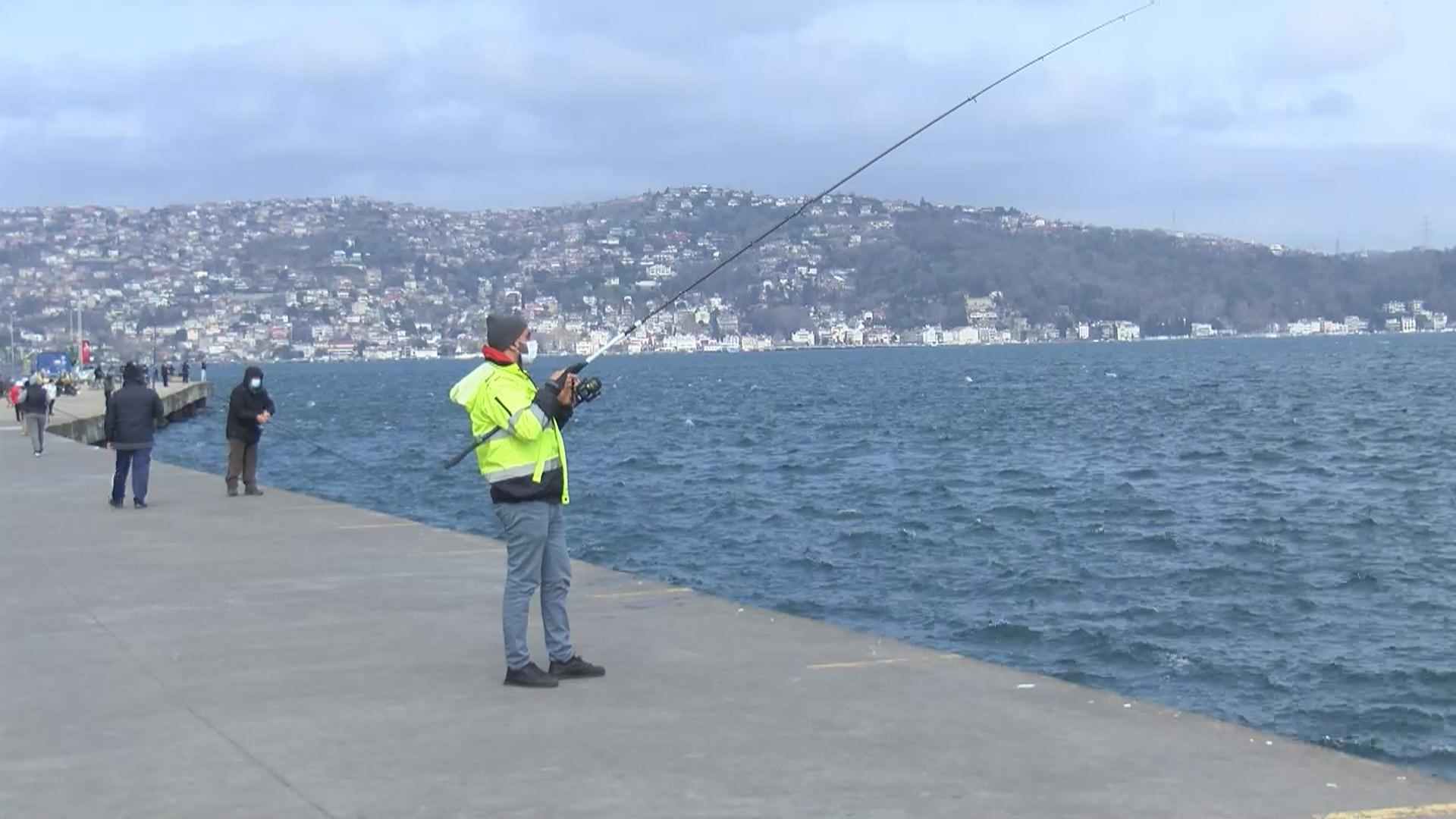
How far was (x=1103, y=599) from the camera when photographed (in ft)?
58.7

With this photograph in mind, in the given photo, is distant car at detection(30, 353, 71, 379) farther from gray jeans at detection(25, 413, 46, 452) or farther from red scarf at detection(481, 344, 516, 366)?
red scarf at detection(481, 344, 516, 366)

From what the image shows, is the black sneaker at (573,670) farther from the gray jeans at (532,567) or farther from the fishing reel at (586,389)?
the fishing reel at (586,389)

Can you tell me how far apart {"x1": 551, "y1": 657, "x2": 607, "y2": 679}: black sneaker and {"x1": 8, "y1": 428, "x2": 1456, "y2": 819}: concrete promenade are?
105 millimetres

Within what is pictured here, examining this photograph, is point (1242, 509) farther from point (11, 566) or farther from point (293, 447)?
point (293, 447)

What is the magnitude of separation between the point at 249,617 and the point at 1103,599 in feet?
33.2

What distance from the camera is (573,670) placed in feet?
26.3

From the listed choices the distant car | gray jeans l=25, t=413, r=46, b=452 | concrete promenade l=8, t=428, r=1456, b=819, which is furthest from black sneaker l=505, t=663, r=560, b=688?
the distant car

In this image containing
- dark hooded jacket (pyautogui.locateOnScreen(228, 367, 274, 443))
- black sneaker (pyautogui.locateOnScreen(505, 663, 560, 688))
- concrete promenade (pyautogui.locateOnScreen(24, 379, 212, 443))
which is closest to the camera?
black sneaker (pyautogui.locateOnScreen(505, 663, 560, 688))

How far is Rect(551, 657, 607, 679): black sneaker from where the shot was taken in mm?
8023

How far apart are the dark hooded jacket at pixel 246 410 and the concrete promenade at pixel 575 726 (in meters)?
7.93

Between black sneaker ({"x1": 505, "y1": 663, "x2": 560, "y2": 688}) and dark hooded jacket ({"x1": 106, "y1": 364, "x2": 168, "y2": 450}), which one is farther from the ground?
dark hooded jacket ({"x1": 106, "y1": 364, "x2": 168, "y2": 450})

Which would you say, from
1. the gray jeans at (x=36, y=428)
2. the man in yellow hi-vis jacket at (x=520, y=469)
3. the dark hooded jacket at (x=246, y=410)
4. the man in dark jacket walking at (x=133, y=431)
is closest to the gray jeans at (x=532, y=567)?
the man in yellow hi-vis jacket at (x=520, y=469)

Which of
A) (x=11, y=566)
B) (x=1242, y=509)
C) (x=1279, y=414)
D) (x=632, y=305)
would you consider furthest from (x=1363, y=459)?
(x=632, y=305)

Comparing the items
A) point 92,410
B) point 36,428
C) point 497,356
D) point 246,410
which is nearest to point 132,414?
point 246,410
